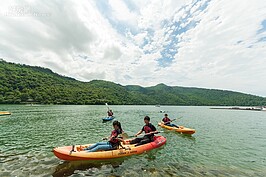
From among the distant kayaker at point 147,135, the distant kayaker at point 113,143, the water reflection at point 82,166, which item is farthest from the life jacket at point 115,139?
the distant kayaker at point 147,135

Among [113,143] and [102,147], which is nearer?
[102,147]

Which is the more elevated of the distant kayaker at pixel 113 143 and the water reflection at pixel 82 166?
the distant kayaker at pixel 113 143

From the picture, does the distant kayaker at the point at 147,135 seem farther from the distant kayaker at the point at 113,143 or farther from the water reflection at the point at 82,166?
the water reflection at the point at 82,166

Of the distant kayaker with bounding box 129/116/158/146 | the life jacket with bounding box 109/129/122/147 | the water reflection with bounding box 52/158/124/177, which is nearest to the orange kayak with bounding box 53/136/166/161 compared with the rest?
the water reflection with bounding box 52/158/124/177

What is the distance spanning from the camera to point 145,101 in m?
183

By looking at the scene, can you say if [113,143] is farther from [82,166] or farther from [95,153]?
[82,166]

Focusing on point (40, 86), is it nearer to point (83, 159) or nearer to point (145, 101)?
point (145, 101)

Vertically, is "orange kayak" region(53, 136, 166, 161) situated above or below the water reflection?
above

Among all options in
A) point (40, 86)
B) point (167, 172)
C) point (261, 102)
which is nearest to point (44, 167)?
point (167, 172)

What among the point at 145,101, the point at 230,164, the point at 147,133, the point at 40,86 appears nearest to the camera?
the point at 230,164

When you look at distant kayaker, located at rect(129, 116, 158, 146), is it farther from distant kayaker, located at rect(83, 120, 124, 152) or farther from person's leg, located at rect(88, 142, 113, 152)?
person's leg, located at rect(88, 142, 113, 152)

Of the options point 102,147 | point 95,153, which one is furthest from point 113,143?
point 95,153

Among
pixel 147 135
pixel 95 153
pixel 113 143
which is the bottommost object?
pixel 95 153

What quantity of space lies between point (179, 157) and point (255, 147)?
8690 mm
